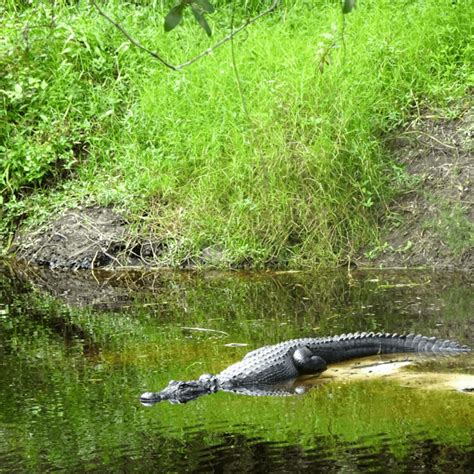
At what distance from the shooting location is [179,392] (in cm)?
564

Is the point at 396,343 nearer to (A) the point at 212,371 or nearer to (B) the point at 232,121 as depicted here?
(A) the point at 212,371

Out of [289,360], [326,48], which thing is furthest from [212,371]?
[326,48]

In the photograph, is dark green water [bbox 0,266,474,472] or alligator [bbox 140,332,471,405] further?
alligator [bbox 140,332,471,405]

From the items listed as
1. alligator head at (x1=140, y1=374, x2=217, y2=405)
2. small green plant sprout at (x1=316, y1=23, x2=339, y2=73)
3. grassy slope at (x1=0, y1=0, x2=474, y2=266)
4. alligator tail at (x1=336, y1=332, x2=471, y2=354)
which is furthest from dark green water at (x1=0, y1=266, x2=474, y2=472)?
small green plant sprout at (x1=316, y1=23, x2=339, y2=73)

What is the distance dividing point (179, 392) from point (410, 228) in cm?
372

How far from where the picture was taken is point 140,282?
356 inches

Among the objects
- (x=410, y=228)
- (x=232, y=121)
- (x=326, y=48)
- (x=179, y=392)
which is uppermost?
(x=326, y=48)

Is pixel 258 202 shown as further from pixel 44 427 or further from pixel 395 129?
pixel 44 427

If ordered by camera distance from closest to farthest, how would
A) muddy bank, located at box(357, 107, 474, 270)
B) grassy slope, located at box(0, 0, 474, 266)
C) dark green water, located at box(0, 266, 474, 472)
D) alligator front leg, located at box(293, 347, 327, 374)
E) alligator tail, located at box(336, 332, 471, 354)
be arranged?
dark green water, located at box(0, 266, 474, 472), alligator front leg, located at box(293, 347, 327, 374), alligator tail, located at box(336, 332, 471, 354), muddy bank, located at box(357, 107, 474, 270), grassy slope, located at box(0, 0, 474, 266)

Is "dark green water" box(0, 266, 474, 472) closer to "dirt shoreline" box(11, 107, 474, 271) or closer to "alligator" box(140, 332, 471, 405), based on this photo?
"alligator" box(140, 332, 471, 405)

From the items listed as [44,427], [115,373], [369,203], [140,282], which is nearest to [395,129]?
[369,203]

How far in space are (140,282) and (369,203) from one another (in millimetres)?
1983

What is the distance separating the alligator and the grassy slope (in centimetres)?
247

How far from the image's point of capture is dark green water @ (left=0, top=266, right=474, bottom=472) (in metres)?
4.67
